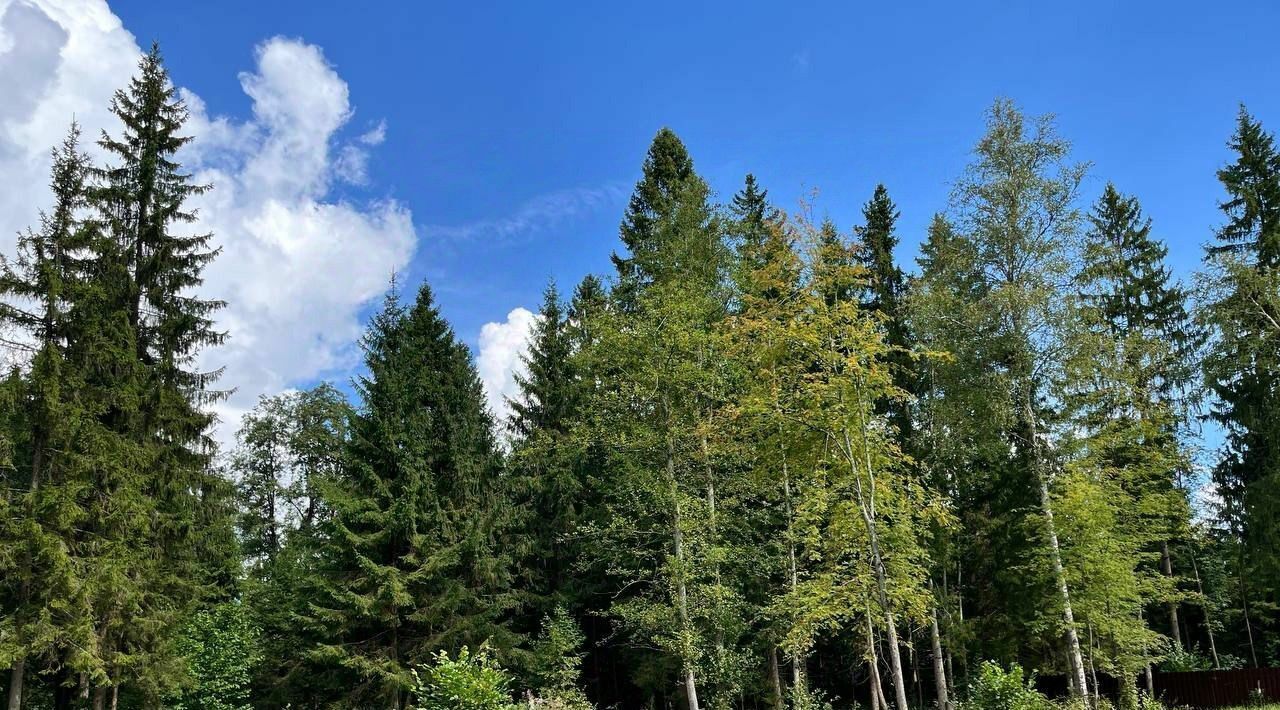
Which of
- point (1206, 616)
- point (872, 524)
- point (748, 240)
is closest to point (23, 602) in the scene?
point (872, 524)

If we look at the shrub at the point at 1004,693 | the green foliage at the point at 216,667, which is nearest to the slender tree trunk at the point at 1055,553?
the shrub at the point at 1004,693

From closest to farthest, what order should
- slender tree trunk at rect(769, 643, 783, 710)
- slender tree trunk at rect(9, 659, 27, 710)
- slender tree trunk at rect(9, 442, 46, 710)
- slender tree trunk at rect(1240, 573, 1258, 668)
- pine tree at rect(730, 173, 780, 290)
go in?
1. slender tree trunk at rect(9, 442, 46, 710)
2. slender tree trunk at rect(9, 659, 27, 710)
3. slender tree trunk at rect(769, 643, 783, 710)
4. pine tree at rect(730, 173, 780, 290)
5. slender tree trunk at rect(1240, 573, 1258, 668)

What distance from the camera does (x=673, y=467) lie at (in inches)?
654

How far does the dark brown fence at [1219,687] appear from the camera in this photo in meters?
→ 16.1

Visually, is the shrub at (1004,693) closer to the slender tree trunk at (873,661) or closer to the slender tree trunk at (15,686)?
the slender tree trunk at (873,661)

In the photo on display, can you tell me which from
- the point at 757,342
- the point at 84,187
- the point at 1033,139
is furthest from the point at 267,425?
the point at 1033,139

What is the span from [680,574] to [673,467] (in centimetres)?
250

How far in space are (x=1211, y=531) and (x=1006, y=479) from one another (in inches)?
419

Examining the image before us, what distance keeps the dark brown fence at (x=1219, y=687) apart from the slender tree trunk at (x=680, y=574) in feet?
38.6

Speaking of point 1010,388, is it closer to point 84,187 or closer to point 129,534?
point 129,534

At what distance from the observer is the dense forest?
13.2 metres

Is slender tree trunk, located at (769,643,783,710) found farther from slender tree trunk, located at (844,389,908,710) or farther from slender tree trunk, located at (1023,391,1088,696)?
slender tree trunk, located at (844,389,908,710)

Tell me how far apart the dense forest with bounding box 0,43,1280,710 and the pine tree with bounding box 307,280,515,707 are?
0.31ft

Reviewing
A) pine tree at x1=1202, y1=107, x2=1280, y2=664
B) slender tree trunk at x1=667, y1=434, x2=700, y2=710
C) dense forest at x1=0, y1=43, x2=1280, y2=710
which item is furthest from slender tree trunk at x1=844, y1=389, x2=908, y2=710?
pine tree at x1=1202, y1=107, x2=1280, y2=664
